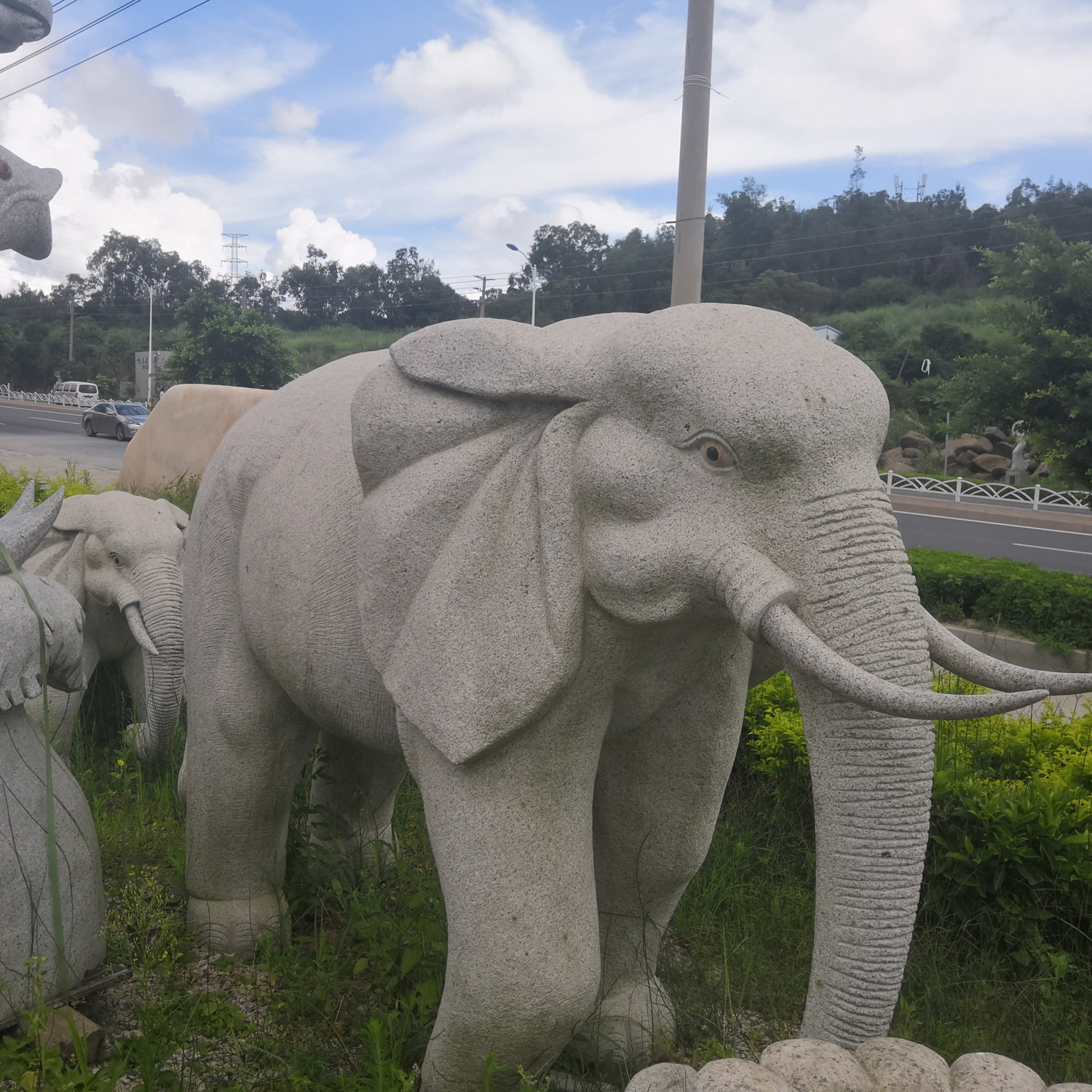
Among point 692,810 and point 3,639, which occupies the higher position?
point 3,639

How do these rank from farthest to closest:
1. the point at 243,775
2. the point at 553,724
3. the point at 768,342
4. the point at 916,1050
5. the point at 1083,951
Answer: the point at 1083,951 < the point at 243,775 < the point at 553,724 < the point at 768,342 < the point at 916,1050

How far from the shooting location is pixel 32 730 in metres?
2.36

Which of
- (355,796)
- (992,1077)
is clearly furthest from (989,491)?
(992,1077)

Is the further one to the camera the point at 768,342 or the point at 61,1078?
the point at 61,1078

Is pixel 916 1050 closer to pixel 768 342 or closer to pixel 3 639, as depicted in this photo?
pixel 768 342

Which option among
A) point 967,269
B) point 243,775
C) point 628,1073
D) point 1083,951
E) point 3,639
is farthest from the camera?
point 967,269

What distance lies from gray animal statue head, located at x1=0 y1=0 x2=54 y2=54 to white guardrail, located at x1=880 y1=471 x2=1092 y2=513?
16.2 metres

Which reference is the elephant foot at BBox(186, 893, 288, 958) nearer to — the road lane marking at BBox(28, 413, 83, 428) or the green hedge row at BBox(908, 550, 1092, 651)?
the green hedge row at BBox(908, 550, 1092, 651)

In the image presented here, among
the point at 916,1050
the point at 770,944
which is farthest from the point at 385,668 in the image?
the point at 770,944

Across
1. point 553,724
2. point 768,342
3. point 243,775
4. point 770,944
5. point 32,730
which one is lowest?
point 770,944

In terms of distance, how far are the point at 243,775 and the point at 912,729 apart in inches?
67.8

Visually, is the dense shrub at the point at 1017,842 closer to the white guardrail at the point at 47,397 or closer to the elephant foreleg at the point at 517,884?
the elephant foreleg at the point at 517,884

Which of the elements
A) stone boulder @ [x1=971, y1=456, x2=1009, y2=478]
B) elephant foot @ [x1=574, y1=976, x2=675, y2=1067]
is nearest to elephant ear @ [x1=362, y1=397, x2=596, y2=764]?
elephant foot @ [x1=574, y1=976, x2=675, y2=1067]

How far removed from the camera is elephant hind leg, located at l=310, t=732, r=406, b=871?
123 inches
